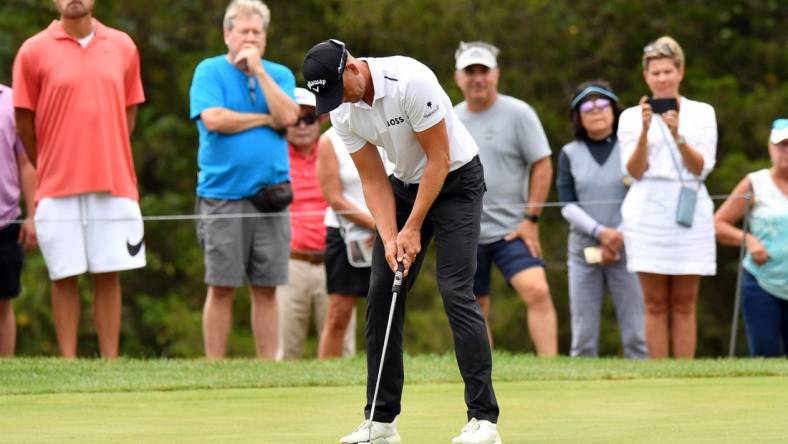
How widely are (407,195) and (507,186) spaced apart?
3.90 metres

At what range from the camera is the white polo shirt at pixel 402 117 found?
637cm

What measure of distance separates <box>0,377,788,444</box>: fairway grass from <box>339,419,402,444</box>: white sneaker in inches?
3.2

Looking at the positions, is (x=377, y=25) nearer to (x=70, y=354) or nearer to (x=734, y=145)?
(x=734, y=145)

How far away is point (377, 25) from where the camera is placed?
2308 centimetres

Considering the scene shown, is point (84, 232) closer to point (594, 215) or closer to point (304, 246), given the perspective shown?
point (304, 246)

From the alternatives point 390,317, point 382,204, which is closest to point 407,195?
point 382,204

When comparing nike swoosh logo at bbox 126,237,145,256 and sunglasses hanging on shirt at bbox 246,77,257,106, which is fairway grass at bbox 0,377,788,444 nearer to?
nike swoosh logo at bbox 126,237,145,256

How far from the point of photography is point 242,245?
10.1 m

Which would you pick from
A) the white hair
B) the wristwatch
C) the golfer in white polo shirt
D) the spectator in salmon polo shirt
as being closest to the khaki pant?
the wristwatch

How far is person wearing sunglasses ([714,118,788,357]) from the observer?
33.7 ft

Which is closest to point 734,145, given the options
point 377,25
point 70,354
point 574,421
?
point 377,25

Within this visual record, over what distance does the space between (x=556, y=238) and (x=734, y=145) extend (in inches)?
127

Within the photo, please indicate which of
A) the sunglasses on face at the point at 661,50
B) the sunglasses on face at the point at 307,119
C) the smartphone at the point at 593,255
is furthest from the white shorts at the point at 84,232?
the sunglasses on face at the point at 661,50

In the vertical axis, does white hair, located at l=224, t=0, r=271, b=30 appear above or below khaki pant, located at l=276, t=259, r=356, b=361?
above
